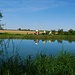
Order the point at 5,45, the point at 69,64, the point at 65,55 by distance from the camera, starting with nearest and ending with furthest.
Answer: the point at 5,45 → the point at 69,64 → the point at 65,55

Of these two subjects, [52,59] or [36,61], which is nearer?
[36,61]

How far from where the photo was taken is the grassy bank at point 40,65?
7576 mm

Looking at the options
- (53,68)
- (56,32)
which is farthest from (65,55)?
(56,32)

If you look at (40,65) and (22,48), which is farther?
(22,48)

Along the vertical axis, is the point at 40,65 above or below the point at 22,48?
above

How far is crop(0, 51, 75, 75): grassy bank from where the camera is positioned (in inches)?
298

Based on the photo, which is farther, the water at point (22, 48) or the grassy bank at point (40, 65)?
the grassy bank at point (40, 65)

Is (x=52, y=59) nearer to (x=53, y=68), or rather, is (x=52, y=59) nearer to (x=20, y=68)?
(x=53, y=68)

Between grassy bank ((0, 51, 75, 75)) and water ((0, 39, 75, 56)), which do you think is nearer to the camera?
water ((0, 39, 75, 56))

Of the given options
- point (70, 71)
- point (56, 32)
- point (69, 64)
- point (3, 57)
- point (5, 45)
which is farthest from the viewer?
point (56, 32)

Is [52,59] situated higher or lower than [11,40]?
lower

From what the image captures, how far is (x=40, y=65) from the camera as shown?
9.11 m

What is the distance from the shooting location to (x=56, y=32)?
82750mm

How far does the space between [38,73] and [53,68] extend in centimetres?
121
